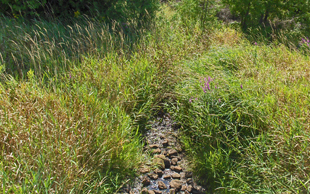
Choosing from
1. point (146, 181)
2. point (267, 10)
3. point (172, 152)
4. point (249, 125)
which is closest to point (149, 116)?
point (172, 152)

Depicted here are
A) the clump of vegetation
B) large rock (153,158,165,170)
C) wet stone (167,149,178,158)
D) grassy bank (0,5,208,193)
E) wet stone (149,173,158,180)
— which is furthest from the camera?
wet stone (167,149,178,158)

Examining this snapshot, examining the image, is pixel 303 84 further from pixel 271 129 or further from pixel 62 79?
pixel 62 79

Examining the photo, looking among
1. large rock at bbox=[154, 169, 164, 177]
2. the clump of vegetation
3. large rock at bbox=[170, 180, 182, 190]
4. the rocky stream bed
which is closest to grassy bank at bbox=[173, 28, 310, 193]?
the clump of vegetation

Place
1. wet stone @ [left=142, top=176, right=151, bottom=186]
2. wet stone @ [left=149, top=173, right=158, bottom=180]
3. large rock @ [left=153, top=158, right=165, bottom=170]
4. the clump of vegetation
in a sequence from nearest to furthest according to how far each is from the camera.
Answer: the clump of vegetation, wet stone @ [left=142, top=176, right=151, bottom=186], wet stone @ [left=149, top=173, right=158, bottom=180], large rock @ [left=153, top=158, right=165, bottom=170]

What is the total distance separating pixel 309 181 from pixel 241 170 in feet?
1.92

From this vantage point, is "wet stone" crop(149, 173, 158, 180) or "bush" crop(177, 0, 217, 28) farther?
"bush" crop(177, 0, 217, 28)

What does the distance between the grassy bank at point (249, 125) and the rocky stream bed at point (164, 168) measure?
138mm

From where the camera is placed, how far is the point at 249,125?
2.63m

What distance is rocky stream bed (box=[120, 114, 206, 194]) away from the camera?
252 centimetres

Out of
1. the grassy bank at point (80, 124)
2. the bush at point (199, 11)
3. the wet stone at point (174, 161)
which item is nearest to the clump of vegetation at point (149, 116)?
the grassy bank at point (80, 124)

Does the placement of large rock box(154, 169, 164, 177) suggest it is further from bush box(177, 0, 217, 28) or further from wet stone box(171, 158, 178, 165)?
bush box(177, 0, 217, 28)

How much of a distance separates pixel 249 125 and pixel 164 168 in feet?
3.35

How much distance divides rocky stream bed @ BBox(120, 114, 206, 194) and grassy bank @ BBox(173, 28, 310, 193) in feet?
0.45

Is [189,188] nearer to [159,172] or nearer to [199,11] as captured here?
[159,172]
